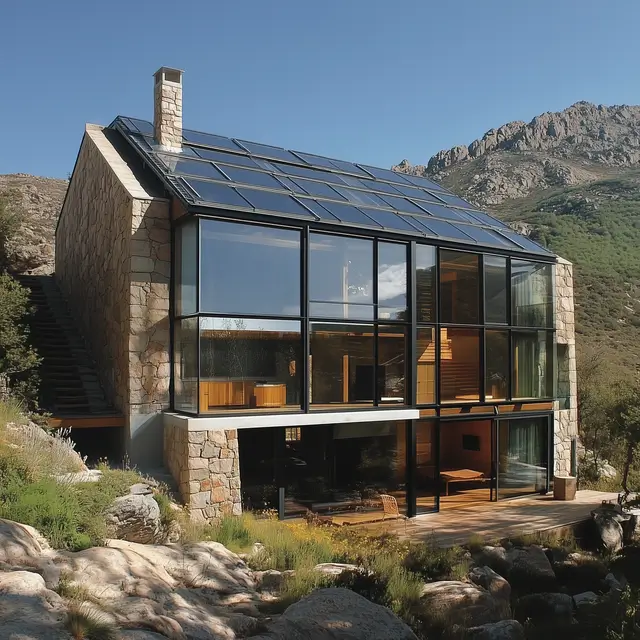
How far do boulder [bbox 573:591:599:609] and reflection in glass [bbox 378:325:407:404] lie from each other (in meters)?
4.49

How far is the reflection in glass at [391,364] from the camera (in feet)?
39.8

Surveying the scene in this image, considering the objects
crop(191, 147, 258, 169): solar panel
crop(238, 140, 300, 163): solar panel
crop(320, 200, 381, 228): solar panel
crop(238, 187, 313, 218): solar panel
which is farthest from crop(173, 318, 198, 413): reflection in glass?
crop(238, 140, 300, 163): solar panel

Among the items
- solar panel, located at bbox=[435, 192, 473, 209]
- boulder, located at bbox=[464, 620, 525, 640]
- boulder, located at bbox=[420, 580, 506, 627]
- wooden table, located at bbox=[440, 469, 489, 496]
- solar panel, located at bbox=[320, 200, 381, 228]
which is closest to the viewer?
boulder, located at bbox=[464, 620, 525, 640]

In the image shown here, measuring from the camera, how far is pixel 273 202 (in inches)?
454

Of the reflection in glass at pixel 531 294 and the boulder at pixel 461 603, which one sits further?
the reflection in glass at pixel 531 294

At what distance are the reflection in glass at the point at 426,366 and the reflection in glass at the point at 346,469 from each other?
78 centimetres

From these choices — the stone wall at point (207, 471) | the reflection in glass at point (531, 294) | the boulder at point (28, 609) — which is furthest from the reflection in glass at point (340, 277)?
the boulder at point (28, 609)

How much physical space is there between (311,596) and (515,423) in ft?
31.9

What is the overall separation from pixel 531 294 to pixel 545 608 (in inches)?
300

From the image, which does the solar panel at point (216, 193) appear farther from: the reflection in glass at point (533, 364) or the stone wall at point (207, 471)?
the reflection in glass at point (533, 364)

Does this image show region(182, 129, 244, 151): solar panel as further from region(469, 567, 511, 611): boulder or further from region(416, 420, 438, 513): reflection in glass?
region(469, 567, 511, 611): boulder

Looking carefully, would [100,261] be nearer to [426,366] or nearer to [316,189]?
[316,189]

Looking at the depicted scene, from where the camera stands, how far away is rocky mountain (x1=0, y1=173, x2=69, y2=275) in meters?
18.5

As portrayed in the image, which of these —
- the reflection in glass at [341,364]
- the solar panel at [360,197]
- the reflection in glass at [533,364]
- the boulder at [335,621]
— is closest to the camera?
the boulder at [335,621]
